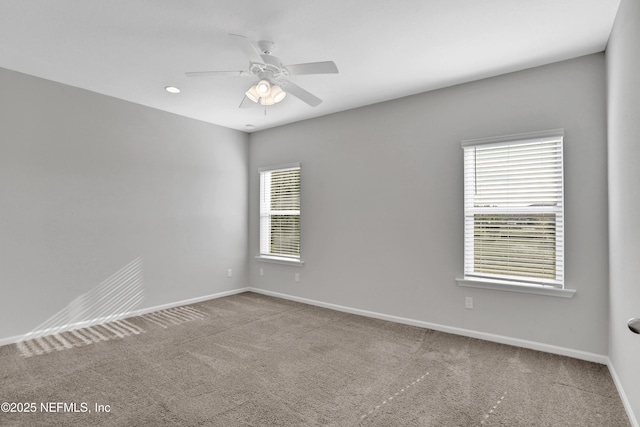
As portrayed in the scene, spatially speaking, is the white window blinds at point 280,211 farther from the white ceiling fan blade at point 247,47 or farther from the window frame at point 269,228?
the white ceiling fan blade at point 247,47

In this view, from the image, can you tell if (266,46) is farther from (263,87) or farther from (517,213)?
(517,213)

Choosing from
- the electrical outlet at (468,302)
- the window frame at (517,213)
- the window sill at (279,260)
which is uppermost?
the window frame at (517,213)

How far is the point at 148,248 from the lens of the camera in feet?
14.6

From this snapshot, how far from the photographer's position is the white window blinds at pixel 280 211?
17.0ft

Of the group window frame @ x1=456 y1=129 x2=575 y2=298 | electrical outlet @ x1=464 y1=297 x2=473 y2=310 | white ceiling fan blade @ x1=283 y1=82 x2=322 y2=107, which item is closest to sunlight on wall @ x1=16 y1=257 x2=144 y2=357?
white ceiling fan blade @ x1=283 y1=82 x2=322 y2=107

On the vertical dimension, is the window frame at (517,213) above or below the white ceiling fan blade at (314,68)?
below

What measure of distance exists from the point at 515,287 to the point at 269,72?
2977 mm

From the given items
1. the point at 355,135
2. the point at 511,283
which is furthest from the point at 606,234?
the point at 355,135

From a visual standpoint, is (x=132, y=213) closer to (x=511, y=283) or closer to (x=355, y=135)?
(x=355, y=135)

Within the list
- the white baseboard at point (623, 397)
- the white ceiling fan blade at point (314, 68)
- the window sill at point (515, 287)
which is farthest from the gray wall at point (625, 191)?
the white ceiling fan blade at point (314, 68)

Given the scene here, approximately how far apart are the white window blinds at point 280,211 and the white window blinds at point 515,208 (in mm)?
2507

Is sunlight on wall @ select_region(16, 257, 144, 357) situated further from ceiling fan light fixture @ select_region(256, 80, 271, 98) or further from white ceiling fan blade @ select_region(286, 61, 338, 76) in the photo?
white ceiling fan blade @ select_region(286, 61, 338, 76)

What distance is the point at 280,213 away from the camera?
539 cm

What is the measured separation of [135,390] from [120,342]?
116cm
